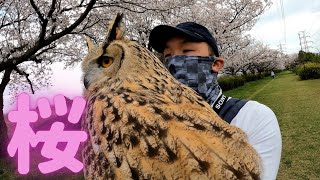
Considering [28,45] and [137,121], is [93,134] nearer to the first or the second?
[137,121]

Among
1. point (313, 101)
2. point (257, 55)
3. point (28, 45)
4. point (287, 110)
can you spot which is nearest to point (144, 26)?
point (28, 45)

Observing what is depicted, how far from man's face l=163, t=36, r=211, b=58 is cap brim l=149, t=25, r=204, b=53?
0.06 feet

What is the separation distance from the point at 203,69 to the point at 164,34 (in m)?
0.19

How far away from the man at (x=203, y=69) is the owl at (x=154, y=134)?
444mm

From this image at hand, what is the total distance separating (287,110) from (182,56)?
14.7 m

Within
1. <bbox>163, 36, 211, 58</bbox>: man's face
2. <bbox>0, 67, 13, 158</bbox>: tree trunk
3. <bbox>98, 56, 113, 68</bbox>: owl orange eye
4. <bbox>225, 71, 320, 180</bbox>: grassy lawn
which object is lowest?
<bbox>225, 71, 320, 180</bbox>: grassy lawn

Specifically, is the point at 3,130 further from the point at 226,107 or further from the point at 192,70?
the point at 192,70

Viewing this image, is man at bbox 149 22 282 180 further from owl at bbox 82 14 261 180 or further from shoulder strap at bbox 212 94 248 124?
owl at bbox 82 14 261 180

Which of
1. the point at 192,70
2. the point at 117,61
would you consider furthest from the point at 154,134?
the point at 192,70

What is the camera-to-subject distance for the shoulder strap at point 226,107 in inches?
58.7

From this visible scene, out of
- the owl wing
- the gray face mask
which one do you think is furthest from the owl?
the gray face mask

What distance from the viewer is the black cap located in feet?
4.19

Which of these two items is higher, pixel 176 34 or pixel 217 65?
pixel 176 34

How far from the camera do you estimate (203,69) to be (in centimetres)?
132
